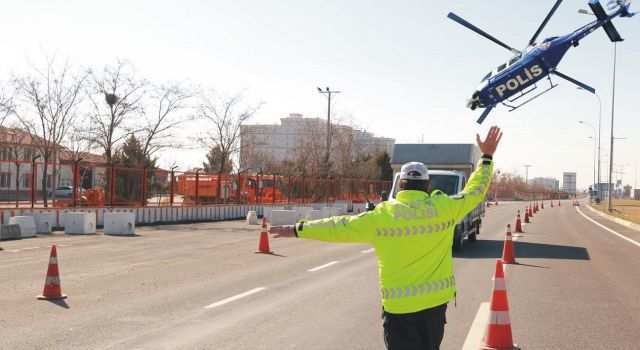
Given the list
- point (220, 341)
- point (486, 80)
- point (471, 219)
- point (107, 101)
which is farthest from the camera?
point (107, 101)

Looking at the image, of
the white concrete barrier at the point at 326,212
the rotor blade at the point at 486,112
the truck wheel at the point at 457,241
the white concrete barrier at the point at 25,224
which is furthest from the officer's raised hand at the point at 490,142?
the white concrete barrier at the point at 326,212

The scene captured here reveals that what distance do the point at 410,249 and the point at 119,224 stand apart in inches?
762

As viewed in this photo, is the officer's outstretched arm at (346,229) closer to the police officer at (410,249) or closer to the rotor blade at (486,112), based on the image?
the police officer at (410,249)

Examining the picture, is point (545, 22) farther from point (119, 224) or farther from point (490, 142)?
point (490, 142)

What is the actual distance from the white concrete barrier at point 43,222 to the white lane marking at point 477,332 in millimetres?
16980

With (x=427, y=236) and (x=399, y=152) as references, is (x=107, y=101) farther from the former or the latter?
(x=427, y=236)

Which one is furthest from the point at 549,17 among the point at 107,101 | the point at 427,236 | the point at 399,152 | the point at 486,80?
the point at 107,101

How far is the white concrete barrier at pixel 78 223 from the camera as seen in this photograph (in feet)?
71.0

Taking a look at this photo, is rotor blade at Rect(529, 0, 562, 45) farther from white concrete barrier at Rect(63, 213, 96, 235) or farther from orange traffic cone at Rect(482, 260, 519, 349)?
orange traffic cone at Rect(482, 260, 519, 349)

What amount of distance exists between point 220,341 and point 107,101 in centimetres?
3153

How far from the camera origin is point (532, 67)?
20.0 metres

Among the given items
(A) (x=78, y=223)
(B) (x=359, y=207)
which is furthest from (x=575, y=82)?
(B) (x=359, y=207)

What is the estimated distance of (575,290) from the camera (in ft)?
36.0

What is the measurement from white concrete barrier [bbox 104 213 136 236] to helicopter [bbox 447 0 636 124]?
1160 centimetres
